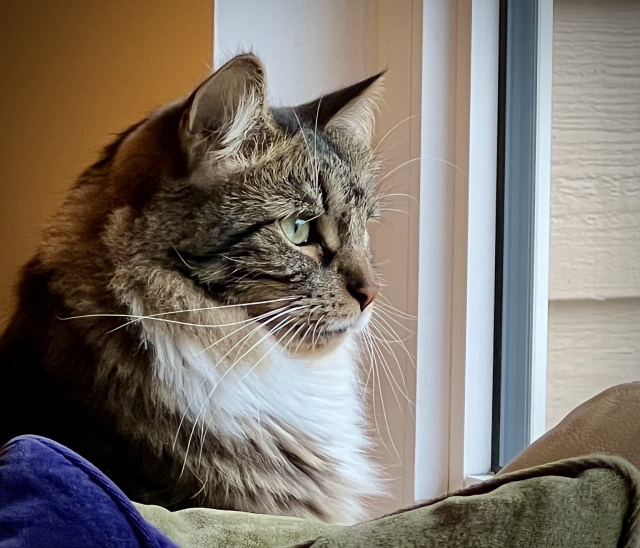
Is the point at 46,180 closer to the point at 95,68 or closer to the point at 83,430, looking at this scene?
the point at 95,68

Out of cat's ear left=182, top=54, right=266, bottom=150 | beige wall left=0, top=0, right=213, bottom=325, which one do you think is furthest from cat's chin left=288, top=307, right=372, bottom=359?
beige wall left=0, top=0, right=213, bottom=325

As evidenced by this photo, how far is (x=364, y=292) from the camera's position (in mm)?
1034

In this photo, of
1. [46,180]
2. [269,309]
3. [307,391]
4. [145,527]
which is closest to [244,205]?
[269,309]

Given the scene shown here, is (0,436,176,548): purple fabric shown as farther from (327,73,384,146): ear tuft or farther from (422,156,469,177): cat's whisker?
(422,156,469,177): cat's whisker

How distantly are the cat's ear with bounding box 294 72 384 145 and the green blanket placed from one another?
0.73m

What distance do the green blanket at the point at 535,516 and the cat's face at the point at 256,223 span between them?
489mm

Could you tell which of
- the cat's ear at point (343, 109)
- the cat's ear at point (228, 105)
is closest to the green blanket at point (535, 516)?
the cat's ear at point (228, 105)

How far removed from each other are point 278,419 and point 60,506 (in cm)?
57

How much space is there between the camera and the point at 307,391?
42.9 inches

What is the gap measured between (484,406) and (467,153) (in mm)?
473

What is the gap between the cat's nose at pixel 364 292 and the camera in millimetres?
1030

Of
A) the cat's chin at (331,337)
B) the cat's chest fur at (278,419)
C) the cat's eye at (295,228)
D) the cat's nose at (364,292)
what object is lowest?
the cat's chest fur at (278,419)

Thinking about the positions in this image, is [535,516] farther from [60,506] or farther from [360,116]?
[360,116]

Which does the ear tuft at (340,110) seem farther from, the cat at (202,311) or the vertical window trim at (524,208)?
the vertical window trim at (524,208)
